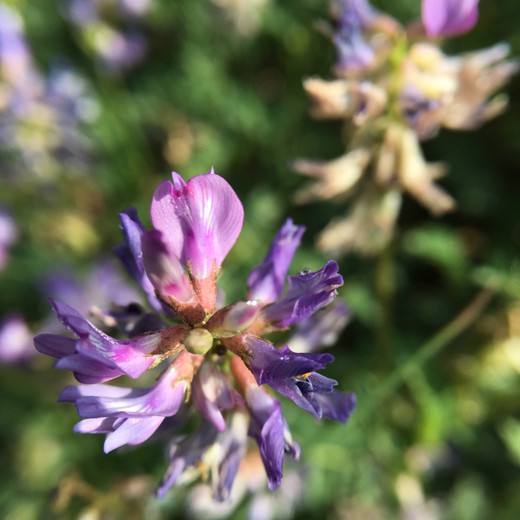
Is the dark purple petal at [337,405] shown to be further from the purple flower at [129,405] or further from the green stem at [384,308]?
the green stem at [384,308]

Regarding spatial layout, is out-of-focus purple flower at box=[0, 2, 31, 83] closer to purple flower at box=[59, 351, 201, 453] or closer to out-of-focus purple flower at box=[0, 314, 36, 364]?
out-of-focus purple flower at box=[0, 314, 36, 364]

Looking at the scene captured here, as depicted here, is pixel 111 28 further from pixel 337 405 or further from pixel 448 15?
pixel 337 405

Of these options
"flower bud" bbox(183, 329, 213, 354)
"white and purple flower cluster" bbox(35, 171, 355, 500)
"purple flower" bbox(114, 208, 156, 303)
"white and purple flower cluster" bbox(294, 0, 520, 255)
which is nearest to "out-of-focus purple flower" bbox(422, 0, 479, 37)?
"white and purple flower cluster" bbox(294, 0, 520, 255)

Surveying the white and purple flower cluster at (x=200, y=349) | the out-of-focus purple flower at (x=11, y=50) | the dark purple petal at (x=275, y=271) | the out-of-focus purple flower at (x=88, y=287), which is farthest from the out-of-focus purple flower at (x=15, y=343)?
the dark purple petal at (x=275, y=271)

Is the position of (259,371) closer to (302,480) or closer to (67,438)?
(302,480)

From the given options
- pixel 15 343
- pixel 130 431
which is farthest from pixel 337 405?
Answer: pixel 15 343

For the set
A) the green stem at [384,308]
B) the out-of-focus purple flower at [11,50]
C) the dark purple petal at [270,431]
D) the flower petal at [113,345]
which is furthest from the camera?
the out-of-focus purple flower at [11,50]
